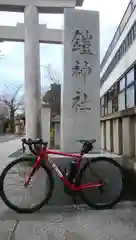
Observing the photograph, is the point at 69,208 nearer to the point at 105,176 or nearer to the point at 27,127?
the point at 105,176

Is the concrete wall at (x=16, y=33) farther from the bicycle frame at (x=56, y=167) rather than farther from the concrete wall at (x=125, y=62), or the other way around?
the bicycle frame at (x=56, y=167)

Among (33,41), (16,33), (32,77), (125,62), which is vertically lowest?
(32,77)

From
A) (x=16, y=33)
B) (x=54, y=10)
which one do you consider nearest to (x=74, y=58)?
(x=54, y=10)

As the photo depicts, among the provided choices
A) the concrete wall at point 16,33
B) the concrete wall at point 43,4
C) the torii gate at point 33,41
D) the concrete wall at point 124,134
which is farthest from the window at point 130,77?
the concrete wall at point 124,134

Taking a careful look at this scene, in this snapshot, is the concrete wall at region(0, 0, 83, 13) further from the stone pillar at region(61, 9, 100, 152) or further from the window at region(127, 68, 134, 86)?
the window at region(127, 68, 134, 86)

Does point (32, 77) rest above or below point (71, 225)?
above

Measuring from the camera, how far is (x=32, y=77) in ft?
39.9

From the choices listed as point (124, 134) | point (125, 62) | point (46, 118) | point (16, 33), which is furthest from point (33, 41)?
point (125, 62)

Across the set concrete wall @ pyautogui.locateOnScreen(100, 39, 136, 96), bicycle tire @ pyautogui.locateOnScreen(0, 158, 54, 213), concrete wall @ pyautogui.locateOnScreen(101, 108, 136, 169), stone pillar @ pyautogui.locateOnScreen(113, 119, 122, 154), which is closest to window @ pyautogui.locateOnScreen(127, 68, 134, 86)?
concrete wall @ pyautogui.locateOnScreen(100, 39, 136, 96)

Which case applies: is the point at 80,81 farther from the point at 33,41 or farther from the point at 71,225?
the point at 33,41

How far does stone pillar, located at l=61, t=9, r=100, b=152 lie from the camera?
261 inches

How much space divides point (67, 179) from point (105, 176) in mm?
599

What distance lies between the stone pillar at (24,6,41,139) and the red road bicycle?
23.1 feet

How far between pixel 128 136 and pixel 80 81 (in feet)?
5.43
